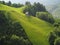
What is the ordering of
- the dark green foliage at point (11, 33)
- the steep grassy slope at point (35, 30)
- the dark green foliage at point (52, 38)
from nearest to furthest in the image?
the dark green foliage at point (11, 33) < the steep grassy slope at point (35, 30) < the dark green foliage at point (52, 38)

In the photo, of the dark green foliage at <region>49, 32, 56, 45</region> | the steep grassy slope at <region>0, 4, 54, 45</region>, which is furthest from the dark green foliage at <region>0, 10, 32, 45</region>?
the dark green foliage at <region>49, 32, 56, 45</region>

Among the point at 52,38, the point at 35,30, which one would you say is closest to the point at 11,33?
the point at 35,30

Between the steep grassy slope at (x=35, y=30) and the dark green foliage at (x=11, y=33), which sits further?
the steep grassy slope at (x=35, y=30)

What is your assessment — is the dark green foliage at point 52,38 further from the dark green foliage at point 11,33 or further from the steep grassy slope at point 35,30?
the dark green foliage at point 11,33

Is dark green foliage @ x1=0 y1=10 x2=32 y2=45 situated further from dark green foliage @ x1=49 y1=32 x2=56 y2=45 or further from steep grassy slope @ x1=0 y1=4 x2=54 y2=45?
dark green foliage @ x1=49 y1=32 x2=56 y2=45

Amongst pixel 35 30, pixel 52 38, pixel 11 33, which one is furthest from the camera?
pixel 35 30

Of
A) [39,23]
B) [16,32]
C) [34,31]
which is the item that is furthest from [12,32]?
[39,23]

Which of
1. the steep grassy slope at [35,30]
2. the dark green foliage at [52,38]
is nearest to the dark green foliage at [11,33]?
the steep grassy slope at [35,30]

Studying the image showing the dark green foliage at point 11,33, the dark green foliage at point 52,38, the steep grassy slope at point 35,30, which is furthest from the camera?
the dark green foliage at point 52,38

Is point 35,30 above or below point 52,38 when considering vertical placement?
above

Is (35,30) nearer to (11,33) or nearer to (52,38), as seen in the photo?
(52,38)
